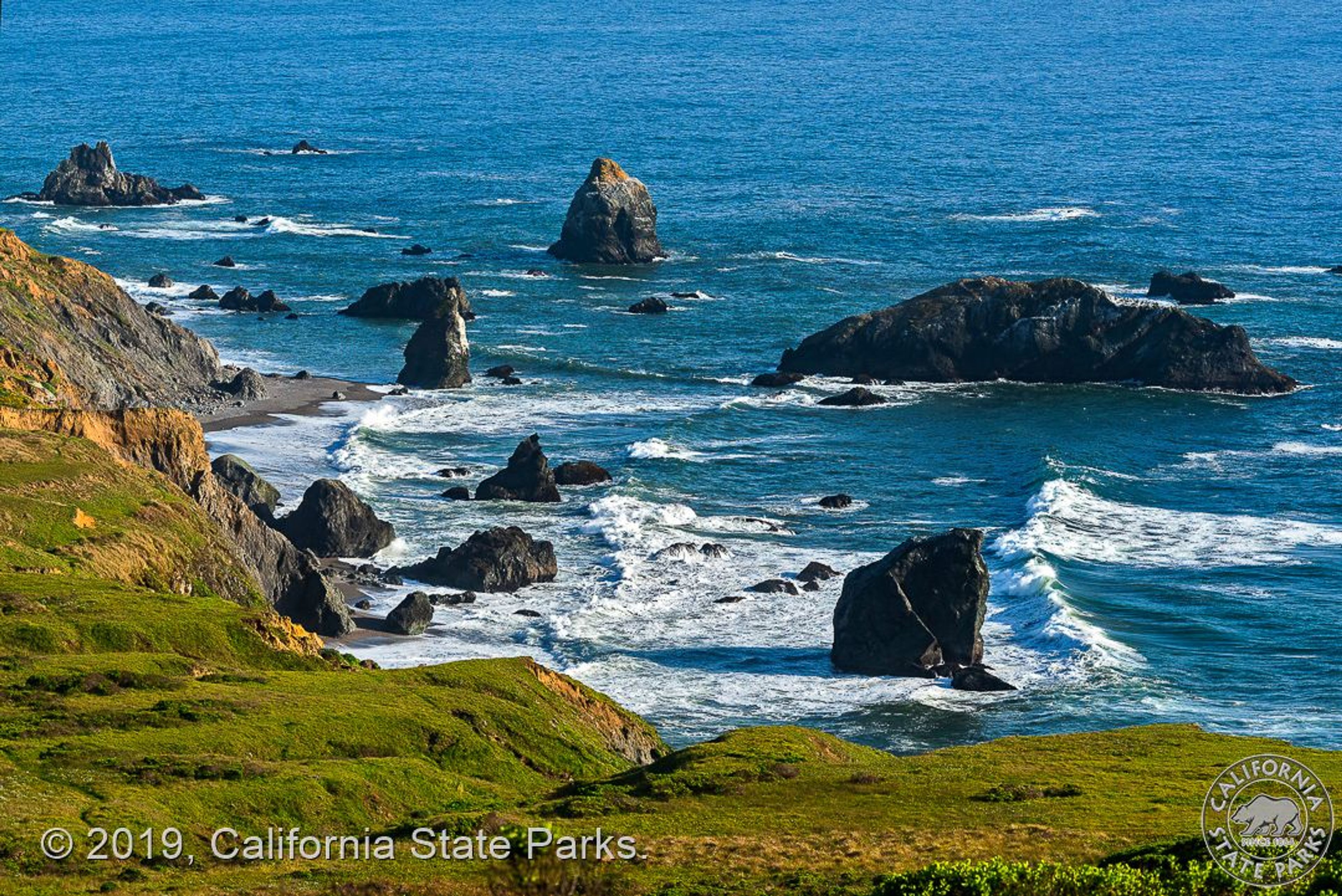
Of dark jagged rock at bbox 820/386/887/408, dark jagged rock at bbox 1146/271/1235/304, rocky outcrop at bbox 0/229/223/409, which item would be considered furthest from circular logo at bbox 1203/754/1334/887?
dark jagged rock at bbox 1146/271/1235/304

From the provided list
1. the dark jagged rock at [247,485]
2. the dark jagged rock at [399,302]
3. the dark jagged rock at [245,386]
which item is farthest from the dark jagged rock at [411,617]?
the dark jagged rock at [399,302]

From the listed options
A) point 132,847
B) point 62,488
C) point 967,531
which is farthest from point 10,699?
point 967,531

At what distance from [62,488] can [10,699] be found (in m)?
17.6

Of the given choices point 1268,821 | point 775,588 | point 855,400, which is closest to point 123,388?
point 775,588

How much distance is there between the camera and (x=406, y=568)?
84.1 m

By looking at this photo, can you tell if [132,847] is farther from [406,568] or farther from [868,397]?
[868,397]

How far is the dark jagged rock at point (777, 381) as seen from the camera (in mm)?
120125

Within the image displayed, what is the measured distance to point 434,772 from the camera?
48.0 m

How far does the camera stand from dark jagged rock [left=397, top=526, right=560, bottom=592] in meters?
82.0

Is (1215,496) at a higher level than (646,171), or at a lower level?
lower

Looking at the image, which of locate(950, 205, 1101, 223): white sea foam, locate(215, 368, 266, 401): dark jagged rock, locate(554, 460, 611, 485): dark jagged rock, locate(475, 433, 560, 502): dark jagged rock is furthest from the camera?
locate(950, 205, 1101, 223): white sea foam

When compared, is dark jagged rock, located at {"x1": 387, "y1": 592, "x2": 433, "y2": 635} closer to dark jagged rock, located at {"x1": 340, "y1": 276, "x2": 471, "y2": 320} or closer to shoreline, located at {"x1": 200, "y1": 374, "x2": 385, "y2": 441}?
shoreline, located at {"x1": 200, "y1": 374, "x2": 385, "y2": 441}

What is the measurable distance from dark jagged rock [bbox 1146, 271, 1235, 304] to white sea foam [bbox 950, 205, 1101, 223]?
32182 mm

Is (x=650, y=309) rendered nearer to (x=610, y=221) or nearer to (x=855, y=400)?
(x=610, y=221)
